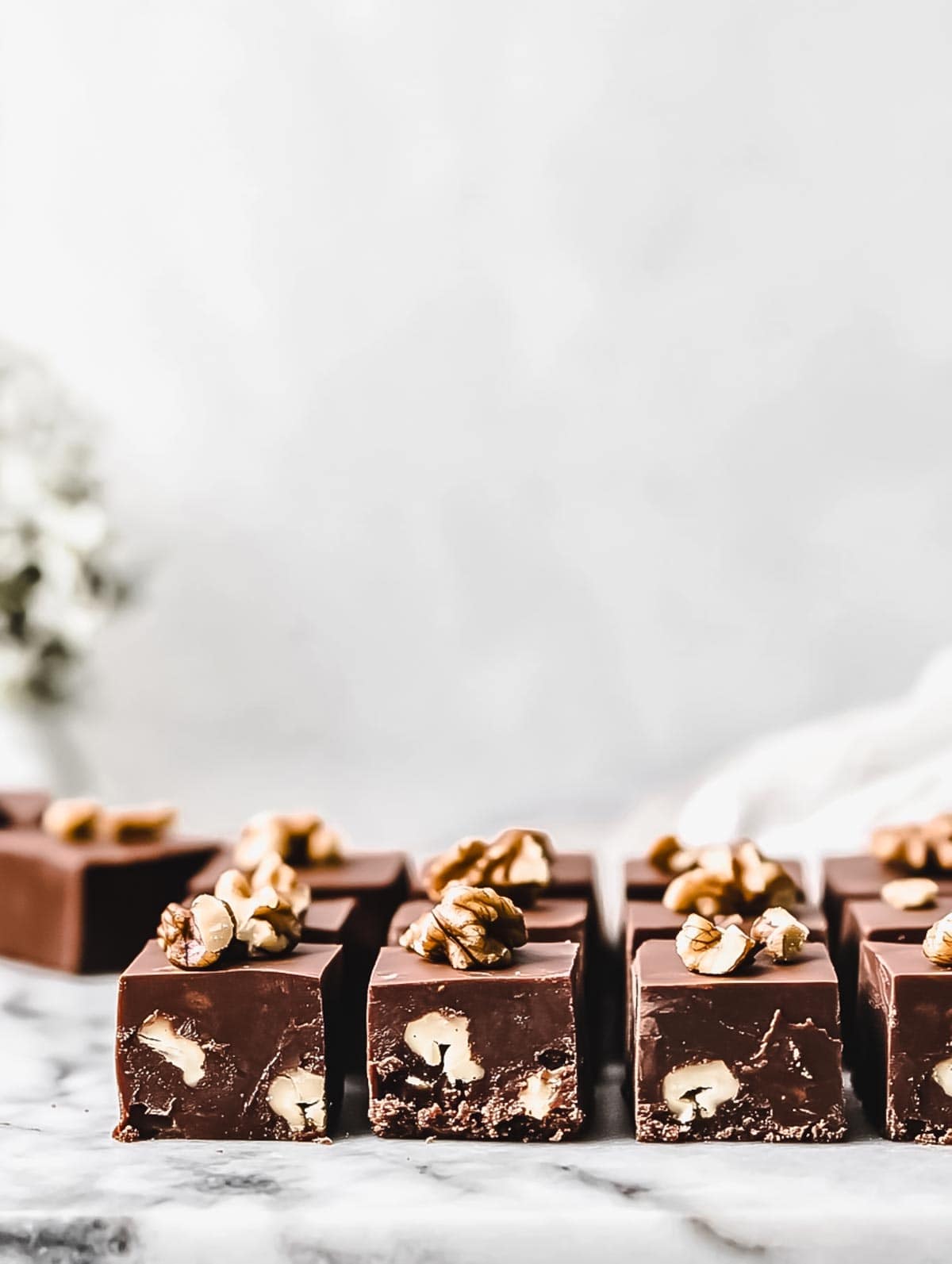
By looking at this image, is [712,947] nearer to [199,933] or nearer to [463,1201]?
[463,1201]

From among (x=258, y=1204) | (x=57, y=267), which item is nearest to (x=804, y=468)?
(x=57, y=267)

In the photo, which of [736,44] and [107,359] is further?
[107,359]

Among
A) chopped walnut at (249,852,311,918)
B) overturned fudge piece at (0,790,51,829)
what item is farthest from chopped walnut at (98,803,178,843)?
chopped walnut at (249,852,311,918)

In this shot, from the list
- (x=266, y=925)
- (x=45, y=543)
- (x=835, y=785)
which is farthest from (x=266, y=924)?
(x=835, y=785)

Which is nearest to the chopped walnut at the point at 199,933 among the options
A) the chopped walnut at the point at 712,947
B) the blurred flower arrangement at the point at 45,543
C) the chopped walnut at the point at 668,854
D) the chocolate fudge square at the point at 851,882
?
the chopped walnut at the point at 712,947

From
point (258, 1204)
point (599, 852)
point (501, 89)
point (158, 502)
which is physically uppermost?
point (501, 89)

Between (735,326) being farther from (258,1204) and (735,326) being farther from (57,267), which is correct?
(258,1204)
